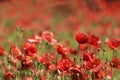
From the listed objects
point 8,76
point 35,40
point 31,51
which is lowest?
point 8,76

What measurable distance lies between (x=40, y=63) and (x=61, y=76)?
0.19m

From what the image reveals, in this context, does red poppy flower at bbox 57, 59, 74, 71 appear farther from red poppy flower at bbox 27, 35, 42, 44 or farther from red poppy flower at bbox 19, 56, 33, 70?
red poppy flower at bbox 27, 35, 42, 44

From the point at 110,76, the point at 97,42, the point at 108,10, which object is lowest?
the point at 110,76

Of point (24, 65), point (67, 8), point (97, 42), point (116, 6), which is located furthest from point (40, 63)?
point (116, 6)

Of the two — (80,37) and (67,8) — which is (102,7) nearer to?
(67,8)

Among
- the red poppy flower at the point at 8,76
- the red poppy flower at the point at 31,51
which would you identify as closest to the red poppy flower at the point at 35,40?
Result: the red poppy flower at the point at 31,51

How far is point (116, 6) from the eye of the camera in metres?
14.7

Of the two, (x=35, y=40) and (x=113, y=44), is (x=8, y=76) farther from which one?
(x=113, y=44)

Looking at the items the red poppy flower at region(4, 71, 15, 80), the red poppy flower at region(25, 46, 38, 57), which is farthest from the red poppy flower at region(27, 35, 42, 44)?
the red poppy flower at region(4, 71, 15, 80)

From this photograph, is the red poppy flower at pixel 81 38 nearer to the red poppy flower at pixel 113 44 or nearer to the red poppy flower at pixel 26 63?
the red poppy flower at pixel 113 44

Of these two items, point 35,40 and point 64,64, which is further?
point 35,40

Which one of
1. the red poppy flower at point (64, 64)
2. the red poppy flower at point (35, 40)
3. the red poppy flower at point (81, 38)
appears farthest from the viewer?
the red poppy flower at point (35, 40)

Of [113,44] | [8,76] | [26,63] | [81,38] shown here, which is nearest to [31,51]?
[26,63]

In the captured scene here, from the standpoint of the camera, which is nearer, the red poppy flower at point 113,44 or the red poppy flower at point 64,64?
the red poppy flower at point 64,64
